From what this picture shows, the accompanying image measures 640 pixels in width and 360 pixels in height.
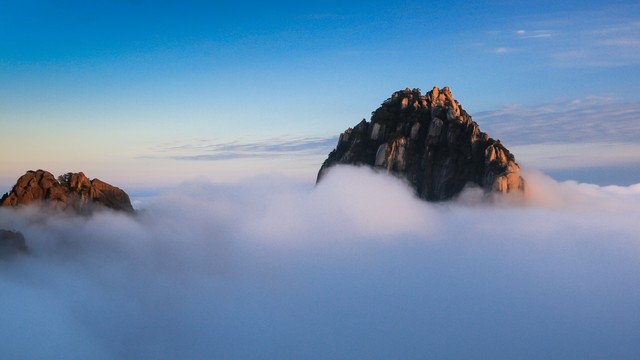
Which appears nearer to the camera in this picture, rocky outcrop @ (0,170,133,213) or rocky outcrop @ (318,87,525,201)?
rocky outcrop @ (0,170,133,213)

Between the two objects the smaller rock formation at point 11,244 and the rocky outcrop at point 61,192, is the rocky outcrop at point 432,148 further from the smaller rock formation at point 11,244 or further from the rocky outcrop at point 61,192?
the smaller rock formation at point 11,244

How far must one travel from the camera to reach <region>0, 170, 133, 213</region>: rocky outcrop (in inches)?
4176

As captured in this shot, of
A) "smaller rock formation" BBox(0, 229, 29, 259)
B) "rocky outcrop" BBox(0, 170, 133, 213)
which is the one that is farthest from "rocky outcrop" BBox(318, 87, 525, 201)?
"smaller rock formation" BBox(0, 229, 29, 259)

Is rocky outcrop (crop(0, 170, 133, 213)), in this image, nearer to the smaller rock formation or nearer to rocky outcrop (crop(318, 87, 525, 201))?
the smaller rock formation

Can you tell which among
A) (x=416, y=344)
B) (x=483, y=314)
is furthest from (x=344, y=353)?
(x=483, y=314)

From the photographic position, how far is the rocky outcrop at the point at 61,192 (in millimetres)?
106062

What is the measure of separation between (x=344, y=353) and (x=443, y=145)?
7584 centimetres

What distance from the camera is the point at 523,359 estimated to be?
14525 centimetres

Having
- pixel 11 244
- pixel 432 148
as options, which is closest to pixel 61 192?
pixel 11 244

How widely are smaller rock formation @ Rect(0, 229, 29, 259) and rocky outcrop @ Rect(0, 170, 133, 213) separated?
7.59 metres

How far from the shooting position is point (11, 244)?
103 metres

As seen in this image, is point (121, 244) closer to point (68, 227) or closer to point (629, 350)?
point (68, 227)

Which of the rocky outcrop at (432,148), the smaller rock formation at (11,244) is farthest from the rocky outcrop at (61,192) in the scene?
the rocky outcrop at (432,148)

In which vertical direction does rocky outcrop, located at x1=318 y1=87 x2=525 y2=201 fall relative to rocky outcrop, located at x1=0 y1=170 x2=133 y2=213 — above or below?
above
